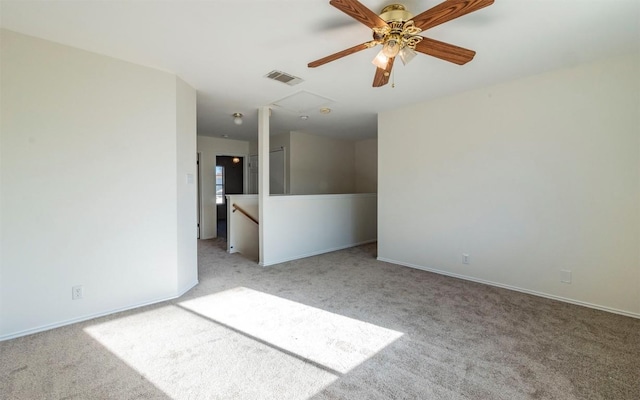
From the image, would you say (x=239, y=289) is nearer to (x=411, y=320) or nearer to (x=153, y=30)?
(x=411, y=320)

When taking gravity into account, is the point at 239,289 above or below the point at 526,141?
below

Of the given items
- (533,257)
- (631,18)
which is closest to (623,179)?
(533,257)

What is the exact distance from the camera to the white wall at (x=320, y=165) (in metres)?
5.89

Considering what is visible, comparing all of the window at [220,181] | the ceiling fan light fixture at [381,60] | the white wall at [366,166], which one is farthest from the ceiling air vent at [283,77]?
the window at [220,181]

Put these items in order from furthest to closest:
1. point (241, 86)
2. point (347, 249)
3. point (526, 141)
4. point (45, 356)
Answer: point (347, 249) → point (241, 86) → point (526, 141) → point (45, 356)

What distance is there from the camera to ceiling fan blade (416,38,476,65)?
192 centimetres

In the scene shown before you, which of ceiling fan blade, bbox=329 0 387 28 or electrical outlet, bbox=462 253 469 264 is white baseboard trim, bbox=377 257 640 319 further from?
ceiling fan blade, bbox=329 0 387 28

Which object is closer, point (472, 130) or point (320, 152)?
point (472, 130)

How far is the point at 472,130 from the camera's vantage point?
339 centimetres

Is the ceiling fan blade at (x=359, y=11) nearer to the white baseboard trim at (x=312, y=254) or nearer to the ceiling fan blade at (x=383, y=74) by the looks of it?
the ceiling fan blade at (x=383, y=74)

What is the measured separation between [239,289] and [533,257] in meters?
3.28

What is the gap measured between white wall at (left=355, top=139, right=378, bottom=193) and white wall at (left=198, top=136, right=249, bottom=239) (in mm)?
3115

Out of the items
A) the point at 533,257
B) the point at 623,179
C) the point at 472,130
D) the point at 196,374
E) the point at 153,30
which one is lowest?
the point at 196,374

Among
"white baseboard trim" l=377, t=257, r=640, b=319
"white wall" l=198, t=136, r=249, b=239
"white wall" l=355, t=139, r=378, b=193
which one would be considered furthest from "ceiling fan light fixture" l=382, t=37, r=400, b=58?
"white wall" l=198, t=136, r=249, b=239
